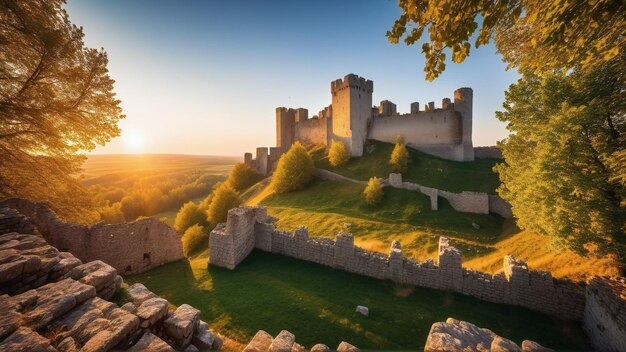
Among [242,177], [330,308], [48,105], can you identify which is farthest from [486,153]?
[48,105]

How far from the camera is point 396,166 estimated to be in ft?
128

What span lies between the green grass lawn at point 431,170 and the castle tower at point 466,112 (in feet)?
8.21

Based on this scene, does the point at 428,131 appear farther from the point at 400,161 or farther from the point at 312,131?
the point at 312,131

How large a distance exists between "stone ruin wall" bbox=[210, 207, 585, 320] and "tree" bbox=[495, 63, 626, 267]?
224 cm

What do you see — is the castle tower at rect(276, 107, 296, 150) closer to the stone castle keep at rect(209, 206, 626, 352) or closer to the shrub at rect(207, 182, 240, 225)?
the shrub at rect(207, 182, 240, 225)

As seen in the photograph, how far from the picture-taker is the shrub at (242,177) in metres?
54.4

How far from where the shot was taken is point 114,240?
12000mm

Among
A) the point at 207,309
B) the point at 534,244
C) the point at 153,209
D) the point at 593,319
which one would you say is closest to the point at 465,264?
the point at 534,244

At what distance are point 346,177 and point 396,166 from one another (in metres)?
8.76

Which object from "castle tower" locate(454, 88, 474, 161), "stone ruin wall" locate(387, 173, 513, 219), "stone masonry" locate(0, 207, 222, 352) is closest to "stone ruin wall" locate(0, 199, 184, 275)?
"stone masonry" locate(0, 207, 222, 352)

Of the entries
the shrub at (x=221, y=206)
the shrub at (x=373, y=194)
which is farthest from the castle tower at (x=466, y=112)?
the shrub at (x=221, y=206)

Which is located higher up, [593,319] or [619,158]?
[619,158]

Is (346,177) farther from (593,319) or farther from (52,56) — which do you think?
(52,56)

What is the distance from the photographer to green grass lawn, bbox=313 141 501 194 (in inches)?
1284
